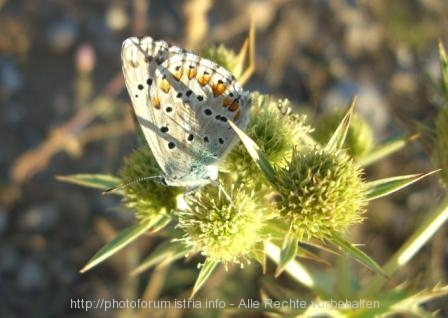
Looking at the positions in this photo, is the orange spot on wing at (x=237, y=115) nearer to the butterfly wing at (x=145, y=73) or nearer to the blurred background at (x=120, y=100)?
the butterfly wing at (x=145, y=73)

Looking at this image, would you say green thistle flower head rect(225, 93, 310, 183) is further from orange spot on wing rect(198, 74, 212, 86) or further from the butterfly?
orange spot on wing rect(198, 74, 212, 86)

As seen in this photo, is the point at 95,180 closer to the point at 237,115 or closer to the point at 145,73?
the point at 145,73

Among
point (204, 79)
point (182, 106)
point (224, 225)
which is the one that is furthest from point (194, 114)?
point (224, 225)

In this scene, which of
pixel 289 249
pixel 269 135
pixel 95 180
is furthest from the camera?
pixel 95 180

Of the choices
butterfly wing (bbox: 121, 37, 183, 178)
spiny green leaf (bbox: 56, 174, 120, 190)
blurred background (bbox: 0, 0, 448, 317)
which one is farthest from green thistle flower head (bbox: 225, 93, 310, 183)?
blurred background (bbox: 0, 0, 448, 317)

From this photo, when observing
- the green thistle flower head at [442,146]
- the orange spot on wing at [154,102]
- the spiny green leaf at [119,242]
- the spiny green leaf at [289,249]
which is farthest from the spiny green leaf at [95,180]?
the green thistle flower head at [442,146]

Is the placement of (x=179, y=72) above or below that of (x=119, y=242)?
above
